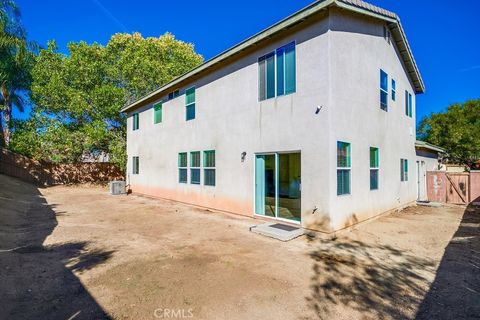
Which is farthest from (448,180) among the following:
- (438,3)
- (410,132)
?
(438,3)

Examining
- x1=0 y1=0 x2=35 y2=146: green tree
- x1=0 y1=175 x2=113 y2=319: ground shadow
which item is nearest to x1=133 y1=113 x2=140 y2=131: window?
x1=0 y1=175 x2=113 y2=319: ground shadow

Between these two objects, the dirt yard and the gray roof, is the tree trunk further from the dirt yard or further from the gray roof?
the dirt yard

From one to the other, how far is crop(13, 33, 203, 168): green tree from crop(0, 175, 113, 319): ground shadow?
11923 millimetres

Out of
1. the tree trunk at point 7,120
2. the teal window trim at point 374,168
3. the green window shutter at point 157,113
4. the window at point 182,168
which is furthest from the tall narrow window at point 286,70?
the tree trunk at point 7,120

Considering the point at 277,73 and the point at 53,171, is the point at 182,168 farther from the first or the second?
the point at 53,171

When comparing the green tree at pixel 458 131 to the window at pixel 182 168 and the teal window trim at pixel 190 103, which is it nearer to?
the teal window trim at pixel 190 103

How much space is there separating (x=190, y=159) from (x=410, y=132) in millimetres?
10010

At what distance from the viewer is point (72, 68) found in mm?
18359

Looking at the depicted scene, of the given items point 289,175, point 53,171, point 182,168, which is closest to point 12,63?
point 53,171

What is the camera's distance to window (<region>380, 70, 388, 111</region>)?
9.22 m

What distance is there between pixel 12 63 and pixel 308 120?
2312 centimetres

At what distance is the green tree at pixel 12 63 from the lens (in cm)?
1689

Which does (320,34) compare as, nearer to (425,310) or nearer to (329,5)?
(329,5)

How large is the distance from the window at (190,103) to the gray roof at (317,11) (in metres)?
0.57
